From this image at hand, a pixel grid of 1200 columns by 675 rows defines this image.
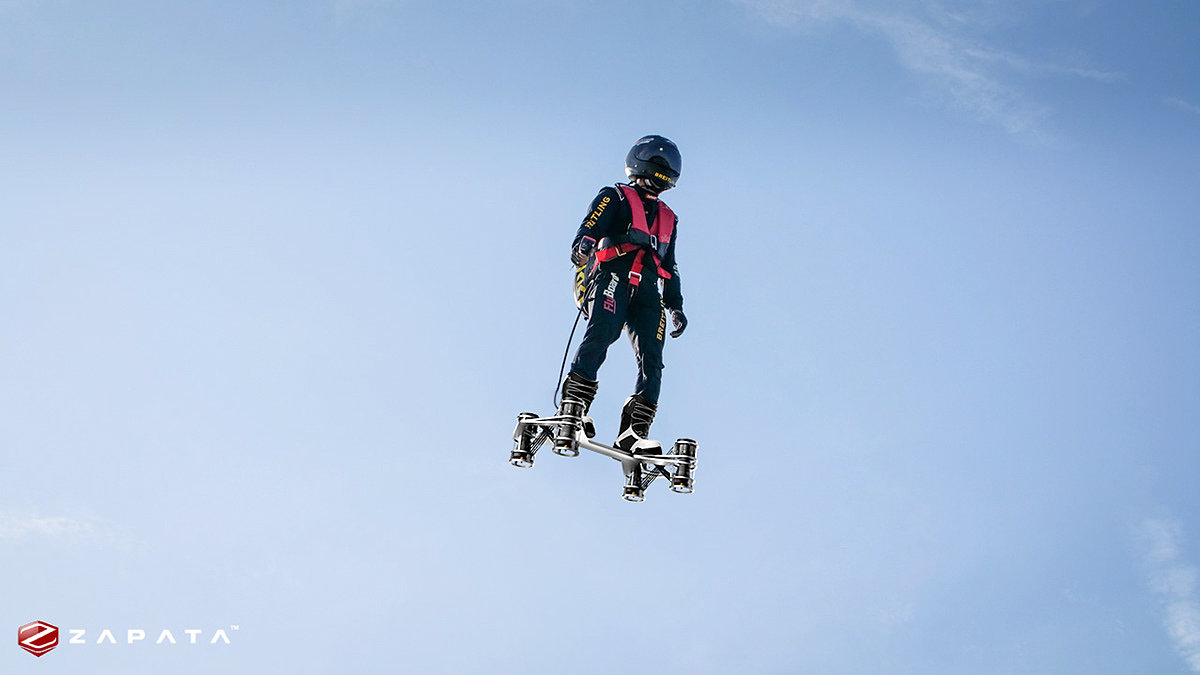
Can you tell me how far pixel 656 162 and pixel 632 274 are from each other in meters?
1.32

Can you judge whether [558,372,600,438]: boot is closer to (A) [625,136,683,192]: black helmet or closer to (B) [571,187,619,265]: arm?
(B) [571,187,619,265]: arm

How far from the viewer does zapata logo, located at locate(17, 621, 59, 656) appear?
16.1m

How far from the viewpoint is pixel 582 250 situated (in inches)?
489

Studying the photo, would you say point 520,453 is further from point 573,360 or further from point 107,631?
point 107,631

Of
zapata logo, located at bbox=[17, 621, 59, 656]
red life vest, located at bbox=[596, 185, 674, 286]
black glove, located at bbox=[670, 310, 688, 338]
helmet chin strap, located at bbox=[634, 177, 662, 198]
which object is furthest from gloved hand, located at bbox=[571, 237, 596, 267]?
zapata logo, located at bbox=[17, 621, 59, 656]

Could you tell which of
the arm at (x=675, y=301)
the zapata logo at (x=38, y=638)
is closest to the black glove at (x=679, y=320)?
the arm at (x=675, y=301)

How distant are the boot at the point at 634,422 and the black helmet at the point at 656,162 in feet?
7.98

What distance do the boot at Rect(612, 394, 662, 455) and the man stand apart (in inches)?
0.4

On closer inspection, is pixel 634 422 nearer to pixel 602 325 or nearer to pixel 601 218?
pixel 602 325

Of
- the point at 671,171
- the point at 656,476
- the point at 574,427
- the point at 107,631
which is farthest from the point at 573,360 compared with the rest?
the point at 107,631

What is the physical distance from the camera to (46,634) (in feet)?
54.7

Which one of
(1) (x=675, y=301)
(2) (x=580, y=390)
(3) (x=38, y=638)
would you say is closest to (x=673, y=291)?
(1) (x=675, y=301)

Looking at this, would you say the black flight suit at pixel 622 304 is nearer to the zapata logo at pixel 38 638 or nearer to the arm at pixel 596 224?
the arm at pixel 596 224

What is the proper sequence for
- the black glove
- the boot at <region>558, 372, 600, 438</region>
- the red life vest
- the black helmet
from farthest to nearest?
the black glove → the black helmet → the red life vest → the boot at <region>558, 372, 600, 438</region>
